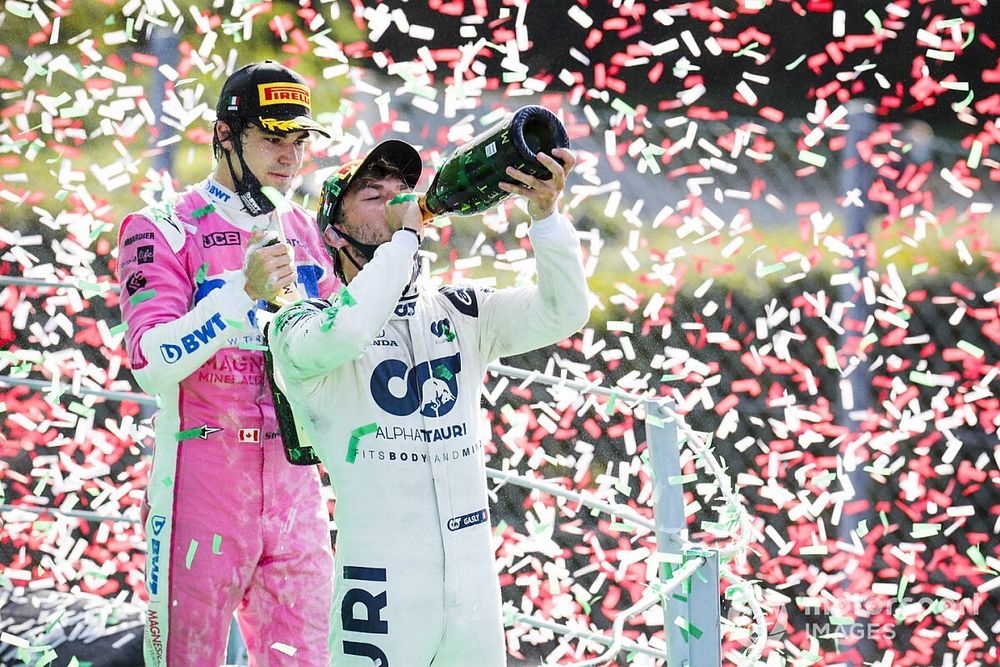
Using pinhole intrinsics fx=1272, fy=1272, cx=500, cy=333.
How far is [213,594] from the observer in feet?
8.26

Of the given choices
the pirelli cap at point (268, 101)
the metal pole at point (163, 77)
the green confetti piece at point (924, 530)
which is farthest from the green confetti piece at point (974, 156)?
the pirelli cap at point (268, 101)

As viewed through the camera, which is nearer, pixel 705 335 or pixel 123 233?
pixel 123 233

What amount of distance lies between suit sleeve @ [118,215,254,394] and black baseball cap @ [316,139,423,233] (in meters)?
0.25

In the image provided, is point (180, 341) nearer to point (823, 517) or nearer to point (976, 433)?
point (823, 517)

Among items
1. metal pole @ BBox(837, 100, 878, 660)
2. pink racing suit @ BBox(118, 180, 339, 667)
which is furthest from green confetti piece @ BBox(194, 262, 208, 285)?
metal pole @ BBox(837, 100, 878, 660)

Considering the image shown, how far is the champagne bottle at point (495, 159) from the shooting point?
202cm

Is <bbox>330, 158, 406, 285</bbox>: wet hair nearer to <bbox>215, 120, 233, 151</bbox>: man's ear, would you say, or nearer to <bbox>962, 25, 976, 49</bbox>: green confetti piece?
<bbox>215, 120, 233, 151</bbox>: man's ear

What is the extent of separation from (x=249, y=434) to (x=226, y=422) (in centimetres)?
5

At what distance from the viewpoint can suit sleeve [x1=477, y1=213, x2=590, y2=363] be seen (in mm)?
2166

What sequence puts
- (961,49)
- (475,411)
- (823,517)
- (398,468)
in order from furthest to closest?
(961,49), (823,517), (475,411), (398,468)

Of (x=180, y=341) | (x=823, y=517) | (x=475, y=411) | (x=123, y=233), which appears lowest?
(x=823, y=517)

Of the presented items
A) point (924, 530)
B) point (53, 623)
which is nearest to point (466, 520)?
point (53, 623)

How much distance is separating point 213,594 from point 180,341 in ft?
1.69

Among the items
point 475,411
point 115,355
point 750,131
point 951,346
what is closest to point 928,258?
point 951,346
